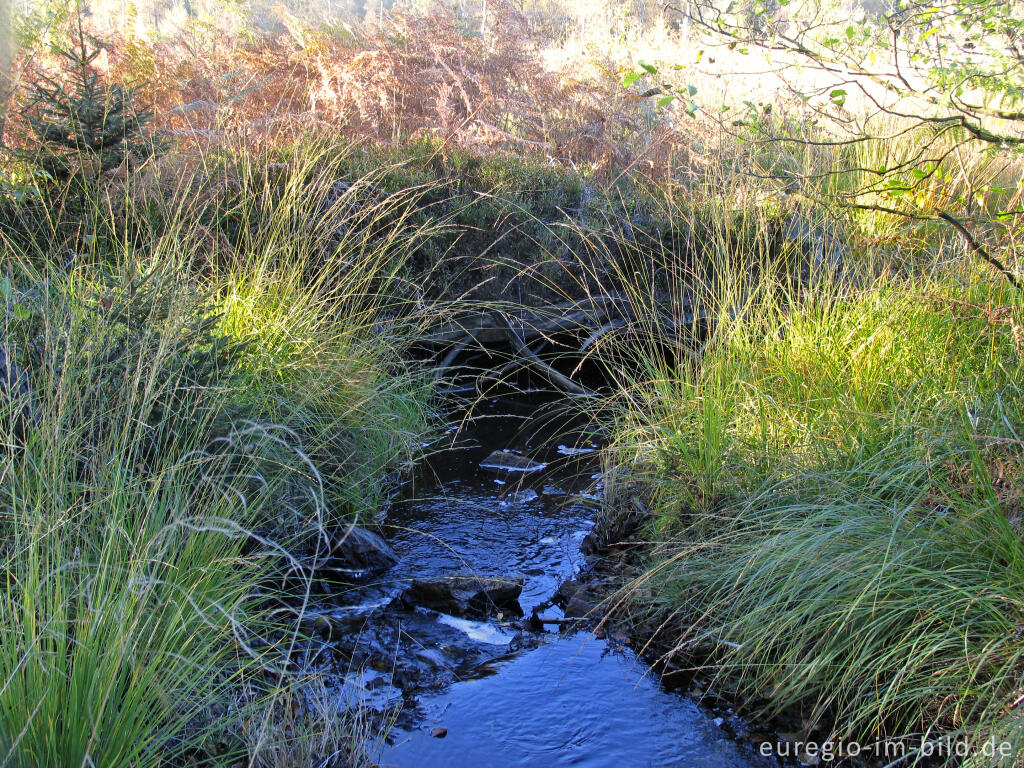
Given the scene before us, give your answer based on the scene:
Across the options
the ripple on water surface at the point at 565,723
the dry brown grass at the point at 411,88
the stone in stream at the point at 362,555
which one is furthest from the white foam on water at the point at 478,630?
the dry brown grass at the point at 411,88

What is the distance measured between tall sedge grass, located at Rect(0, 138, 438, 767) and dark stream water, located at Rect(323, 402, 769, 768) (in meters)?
0.36

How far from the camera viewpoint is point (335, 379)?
4.43 metres

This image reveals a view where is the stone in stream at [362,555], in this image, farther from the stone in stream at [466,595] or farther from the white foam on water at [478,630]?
the white foam on water at [478,630]

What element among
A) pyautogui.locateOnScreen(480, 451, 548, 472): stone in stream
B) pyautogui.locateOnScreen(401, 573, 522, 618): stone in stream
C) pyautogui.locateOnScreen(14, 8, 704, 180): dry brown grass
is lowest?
pyautogui.locateOnScreen(480, 451, 548, 472): stone in stream

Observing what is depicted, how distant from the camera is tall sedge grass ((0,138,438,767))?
6.07 ft

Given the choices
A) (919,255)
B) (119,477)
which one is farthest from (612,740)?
(919,255)

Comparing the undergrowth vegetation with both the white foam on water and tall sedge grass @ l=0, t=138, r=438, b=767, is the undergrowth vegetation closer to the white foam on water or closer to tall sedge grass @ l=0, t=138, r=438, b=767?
tall sedge grass @ l=0, t=138, r=438, b=767

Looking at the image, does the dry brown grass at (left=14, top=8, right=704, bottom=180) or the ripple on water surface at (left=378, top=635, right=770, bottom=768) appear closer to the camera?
the ripple on water surface at (left=378, top=635, right=770, bottom=768)

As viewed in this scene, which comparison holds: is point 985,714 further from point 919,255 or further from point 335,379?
point 919,255

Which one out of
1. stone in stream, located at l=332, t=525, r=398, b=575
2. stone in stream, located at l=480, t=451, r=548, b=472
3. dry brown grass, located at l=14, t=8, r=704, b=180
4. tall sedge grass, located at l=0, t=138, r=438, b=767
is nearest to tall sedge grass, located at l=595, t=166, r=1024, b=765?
stone in stream, located at l=480, t=451, r=548, b=472

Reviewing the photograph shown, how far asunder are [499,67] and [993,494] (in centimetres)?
793

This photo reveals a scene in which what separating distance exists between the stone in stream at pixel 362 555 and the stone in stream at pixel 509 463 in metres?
1.59

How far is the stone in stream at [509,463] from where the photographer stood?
18.3ft

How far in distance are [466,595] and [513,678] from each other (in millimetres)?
620
